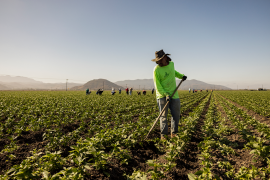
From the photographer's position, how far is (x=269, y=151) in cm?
320

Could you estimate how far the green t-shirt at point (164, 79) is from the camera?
14.1ft

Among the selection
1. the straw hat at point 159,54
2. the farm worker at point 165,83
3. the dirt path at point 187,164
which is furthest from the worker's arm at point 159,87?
the dirt path at point 187,164

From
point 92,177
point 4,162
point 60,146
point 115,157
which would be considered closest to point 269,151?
point 115,157

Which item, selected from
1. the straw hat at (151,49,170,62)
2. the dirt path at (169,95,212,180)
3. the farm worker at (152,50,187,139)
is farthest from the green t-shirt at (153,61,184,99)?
the dirt path at (169,95,212,180)

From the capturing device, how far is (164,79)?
4.41 metres

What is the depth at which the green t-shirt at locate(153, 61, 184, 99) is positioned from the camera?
14.1 ft

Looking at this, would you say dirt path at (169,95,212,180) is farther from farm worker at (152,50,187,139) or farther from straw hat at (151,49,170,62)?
straw hat at (151,49,170,62)

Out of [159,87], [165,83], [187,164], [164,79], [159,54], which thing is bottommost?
[187,164]

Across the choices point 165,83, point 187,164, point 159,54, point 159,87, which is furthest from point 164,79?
point 187,164

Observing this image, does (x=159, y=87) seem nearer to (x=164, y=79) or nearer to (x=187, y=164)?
(x=164, y=79)

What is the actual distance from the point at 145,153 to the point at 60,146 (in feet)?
8.81

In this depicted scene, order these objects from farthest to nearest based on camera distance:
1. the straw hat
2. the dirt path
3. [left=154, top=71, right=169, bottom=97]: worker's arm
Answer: [left=154, top=71, right=169, bottom=97]: worker's arm < the straw hat < the dirt path

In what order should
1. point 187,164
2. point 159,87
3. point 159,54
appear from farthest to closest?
1. point 159,87
2. point 159,54
3. point 187,164

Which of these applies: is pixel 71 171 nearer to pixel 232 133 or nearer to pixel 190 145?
pixel 190 145
